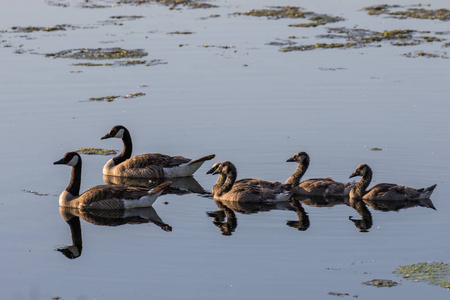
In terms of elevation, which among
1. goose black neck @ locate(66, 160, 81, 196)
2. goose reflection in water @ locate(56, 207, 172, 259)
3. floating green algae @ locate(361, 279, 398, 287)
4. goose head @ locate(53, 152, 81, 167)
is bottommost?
goose reflection in water @ locate(56, 207, 172, 259)

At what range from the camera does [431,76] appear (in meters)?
26.4

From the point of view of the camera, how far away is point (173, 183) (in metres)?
19.6

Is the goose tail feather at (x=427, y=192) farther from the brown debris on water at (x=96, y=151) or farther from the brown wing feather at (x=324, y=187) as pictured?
the brown debris on water at (x=96, y=151)

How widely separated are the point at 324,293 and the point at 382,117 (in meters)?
11.2

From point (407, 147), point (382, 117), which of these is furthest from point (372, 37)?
point (407, 147)

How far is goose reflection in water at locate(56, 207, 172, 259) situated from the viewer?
51.9 feet

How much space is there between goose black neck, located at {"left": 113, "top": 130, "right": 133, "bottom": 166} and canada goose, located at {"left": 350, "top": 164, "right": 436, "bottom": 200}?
18.6ft

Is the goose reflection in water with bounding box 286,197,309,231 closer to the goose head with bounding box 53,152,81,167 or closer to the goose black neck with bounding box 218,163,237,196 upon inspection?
the goose black neck with bounding box 218,163,237,196

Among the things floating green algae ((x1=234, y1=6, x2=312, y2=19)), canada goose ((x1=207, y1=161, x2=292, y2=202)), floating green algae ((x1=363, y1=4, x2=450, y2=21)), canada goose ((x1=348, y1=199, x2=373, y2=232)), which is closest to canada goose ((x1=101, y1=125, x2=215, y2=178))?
canada goose ((x1=207, y1=161, x2=292, y2=202))

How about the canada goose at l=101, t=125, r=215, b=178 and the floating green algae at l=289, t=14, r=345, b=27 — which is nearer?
the canada goose at l=101, t=125, r=215, b=178

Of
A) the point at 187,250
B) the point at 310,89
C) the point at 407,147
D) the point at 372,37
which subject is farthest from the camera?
the point at 372,37

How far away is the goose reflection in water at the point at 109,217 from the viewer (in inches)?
623

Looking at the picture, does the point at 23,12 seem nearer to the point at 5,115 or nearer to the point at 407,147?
the point at 5,115

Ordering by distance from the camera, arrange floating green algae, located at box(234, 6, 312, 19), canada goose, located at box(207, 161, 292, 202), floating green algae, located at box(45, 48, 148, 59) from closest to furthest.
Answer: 1. canada goose, located at box(207, 161, 292, 202)
2. floating green algae, located at box(45, 48, 148, 59)
3. floating green algae, located at box(234, 6, 312, 19)
